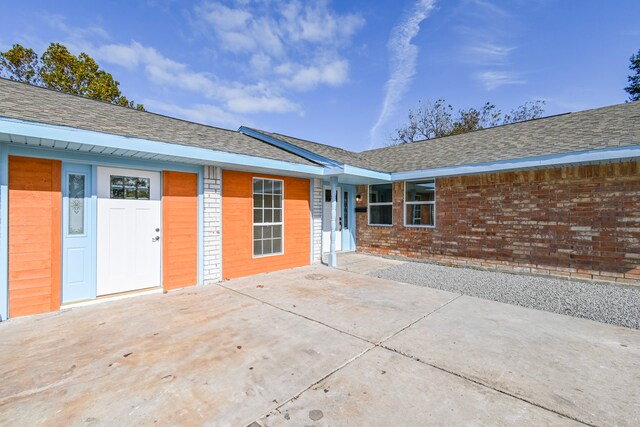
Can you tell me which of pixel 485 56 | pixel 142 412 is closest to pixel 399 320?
pixel 142 412

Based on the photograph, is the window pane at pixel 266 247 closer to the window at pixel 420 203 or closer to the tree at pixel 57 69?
the window at pixel 420 203

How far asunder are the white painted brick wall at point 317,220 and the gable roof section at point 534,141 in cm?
248

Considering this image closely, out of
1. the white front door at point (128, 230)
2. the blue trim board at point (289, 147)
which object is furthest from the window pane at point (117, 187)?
the blue trim board at point (289, 147)

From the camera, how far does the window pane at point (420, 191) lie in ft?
28.7

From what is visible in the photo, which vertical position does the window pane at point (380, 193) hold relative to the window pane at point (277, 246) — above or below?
above

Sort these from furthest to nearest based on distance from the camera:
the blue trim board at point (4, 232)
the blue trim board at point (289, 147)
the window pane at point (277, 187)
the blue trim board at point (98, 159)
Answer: the blue trim board at point (289, 147) < the window pane at point (277, 187) < the blue trim board at point (98, 159) < the blue trim board at point (4, 232)

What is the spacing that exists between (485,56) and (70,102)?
1391 cm

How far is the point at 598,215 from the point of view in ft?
20.4

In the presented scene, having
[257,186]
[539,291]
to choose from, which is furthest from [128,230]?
[539,291]

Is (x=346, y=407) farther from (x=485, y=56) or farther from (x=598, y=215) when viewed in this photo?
(x=485, y=56)

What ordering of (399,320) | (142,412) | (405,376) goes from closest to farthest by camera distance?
(142,412)
(405,376)
(399,320)

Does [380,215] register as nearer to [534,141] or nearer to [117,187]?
[534,141]

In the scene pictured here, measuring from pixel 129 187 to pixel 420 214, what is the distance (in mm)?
7801

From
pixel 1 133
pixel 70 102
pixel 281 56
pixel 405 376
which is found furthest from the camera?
pixel 281 56
